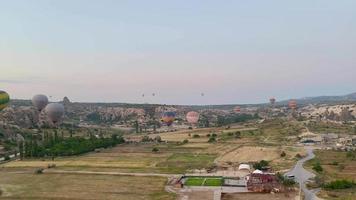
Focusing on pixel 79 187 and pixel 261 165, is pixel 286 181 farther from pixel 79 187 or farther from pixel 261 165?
pixel 79 187

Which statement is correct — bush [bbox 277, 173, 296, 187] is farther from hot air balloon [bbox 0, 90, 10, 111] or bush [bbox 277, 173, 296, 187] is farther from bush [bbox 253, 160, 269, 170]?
hot air balloon [bbox 0, 90, 10, 111]

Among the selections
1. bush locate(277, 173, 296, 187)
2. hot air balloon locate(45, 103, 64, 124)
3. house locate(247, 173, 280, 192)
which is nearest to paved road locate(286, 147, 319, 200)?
bush locate(277, 173, 296, 187)

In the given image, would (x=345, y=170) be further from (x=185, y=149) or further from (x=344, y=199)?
(x=185, y=149)

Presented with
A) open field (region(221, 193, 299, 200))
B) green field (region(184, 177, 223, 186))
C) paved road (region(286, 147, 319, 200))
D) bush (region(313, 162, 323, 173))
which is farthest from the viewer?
bush (region(313, 162, 323, 173))

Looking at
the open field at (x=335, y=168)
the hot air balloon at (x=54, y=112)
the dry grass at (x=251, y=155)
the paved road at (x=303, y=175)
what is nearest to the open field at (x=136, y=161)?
the dry grass at (x=251, y=155)

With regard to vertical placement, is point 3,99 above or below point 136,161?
above

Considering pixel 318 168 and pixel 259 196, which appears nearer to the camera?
pixel 259 196

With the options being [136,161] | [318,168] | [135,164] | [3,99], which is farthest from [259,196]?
[3,99]
